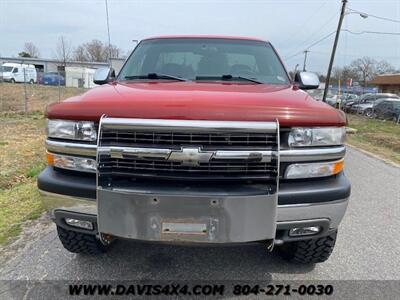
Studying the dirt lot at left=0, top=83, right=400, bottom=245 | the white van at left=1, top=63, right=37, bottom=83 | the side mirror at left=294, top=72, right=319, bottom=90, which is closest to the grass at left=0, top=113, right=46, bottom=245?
the dirt lot at left=0, top=83, right=400, bottom=245

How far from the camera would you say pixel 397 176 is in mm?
7379

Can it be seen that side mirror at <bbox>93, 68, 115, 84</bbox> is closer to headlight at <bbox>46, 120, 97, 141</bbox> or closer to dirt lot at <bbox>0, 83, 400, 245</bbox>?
headlight at <bbox>46, 120, 97, 141</bbox>

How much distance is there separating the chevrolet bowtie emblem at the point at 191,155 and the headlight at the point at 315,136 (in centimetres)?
58

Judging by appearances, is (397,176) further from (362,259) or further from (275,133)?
(275,133)

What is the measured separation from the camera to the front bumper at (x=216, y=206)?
2381mm

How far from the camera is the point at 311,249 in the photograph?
320 centimetres

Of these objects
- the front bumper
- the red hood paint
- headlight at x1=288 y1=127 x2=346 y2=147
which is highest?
the red hood paint

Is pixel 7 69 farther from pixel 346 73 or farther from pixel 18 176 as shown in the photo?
pixel 346 73

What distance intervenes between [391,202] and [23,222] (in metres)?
4.69

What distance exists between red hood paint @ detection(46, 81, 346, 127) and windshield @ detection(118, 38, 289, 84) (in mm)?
884

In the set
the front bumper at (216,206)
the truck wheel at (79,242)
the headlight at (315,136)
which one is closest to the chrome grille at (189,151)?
the front bumper at (216,206)

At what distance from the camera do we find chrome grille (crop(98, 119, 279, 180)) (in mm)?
2377

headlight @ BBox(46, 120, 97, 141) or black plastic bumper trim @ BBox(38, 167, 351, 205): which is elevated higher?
headlight @ BBox(46, 120, 97, 141)

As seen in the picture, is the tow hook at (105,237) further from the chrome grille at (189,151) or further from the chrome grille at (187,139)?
the chrome grille at (187,139)
